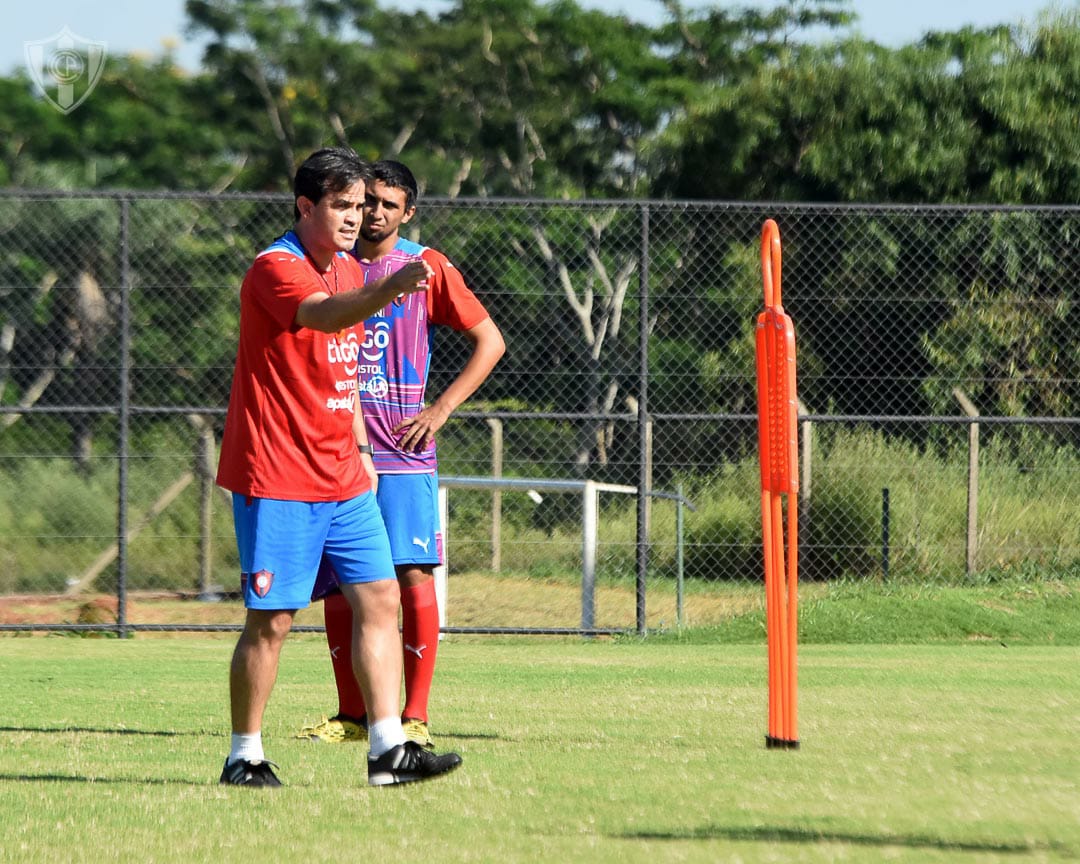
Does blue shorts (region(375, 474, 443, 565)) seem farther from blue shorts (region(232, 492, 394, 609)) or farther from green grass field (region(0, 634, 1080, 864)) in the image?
blue shorts (region(232, 492, 394, 609))

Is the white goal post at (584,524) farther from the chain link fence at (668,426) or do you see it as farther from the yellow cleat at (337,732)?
the yellow cleat at (337,732)

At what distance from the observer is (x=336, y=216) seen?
5.11 m

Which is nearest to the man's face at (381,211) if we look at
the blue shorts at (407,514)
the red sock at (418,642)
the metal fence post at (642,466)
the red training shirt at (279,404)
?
the blue shorts at (407,514)

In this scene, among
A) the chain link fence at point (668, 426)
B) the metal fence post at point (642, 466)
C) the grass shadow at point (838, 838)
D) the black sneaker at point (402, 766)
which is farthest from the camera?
the chain link fence at point (668, 426)

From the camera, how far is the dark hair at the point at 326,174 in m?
5.06

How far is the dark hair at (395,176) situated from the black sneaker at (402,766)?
2119mm

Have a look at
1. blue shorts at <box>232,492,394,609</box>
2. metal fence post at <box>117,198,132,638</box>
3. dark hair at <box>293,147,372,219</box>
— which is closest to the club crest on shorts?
blue shorts at <box>232,492,394,609</box>

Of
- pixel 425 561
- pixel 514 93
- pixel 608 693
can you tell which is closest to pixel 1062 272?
pixel 608 693

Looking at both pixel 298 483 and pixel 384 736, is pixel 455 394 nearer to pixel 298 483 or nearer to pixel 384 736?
pixel 298 483

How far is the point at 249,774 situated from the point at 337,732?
127cm

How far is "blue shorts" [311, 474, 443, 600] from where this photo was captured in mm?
6176

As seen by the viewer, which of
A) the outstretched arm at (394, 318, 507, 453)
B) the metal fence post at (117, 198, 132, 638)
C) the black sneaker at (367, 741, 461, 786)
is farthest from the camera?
the metal fence post at (117, 198, 132, 638)

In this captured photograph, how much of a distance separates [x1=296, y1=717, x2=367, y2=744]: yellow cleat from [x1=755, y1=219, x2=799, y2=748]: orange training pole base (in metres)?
1.48

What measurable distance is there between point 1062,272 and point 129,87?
26424 millimetres
